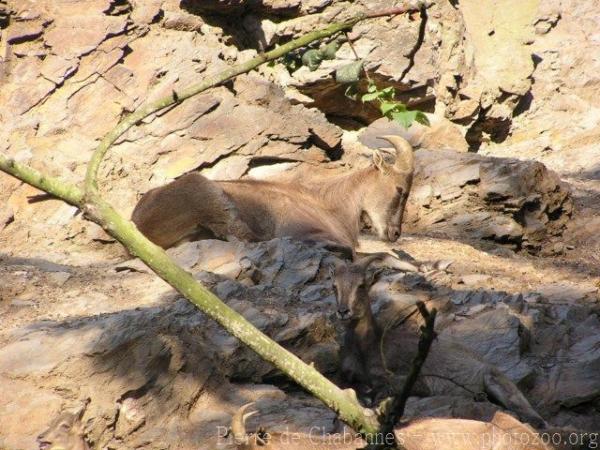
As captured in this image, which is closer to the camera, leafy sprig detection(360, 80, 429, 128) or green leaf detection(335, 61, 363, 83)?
leafy sprig detection(360, 80, 429, 128)

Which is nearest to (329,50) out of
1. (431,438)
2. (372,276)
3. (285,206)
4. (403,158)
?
(431,438)

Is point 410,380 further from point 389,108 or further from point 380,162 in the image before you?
point 380,162

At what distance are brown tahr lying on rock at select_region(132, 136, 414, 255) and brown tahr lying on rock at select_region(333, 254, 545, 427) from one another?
10.4 feet

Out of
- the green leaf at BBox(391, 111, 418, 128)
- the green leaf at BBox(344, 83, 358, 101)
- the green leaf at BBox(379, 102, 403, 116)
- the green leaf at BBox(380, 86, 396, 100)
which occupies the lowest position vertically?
the green leaf at BBox(344, 83, 358, 101)

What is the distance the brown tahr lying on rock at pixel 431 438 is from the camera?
416 cm

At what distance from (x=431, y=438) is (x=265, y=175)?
298 inches

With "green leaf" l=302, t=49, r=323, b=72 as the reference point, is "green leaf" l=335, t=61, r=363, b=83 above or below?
above

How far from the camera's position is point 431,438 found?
430 centimetres

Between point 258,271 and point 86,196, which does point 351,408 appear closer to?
point 86,196

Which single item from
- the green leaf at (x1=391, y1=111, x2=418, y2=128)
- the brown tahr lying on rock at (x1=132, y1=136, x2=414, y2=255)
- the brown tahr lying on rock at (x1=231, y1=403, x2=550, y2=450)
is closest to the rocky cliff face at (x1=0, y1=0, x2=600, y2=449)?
the brown tahr lying on rock at (x1=132, y1=136, x2=414, y2=255)

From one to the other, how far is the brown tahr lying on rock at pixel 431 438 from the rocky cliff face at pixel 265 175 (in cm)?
101

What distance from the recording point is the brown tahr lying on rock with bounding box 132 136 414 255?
948 cm

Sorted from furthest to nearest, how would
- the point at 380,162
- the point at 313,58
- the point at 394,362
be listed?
the point at 380,162 < the point at 394,362 < the point at 313,58

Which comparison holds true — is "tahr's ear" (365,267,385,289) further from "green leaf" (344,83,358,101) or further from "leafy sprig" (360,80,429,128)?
"leafy sprig" (360,80,429,128)
